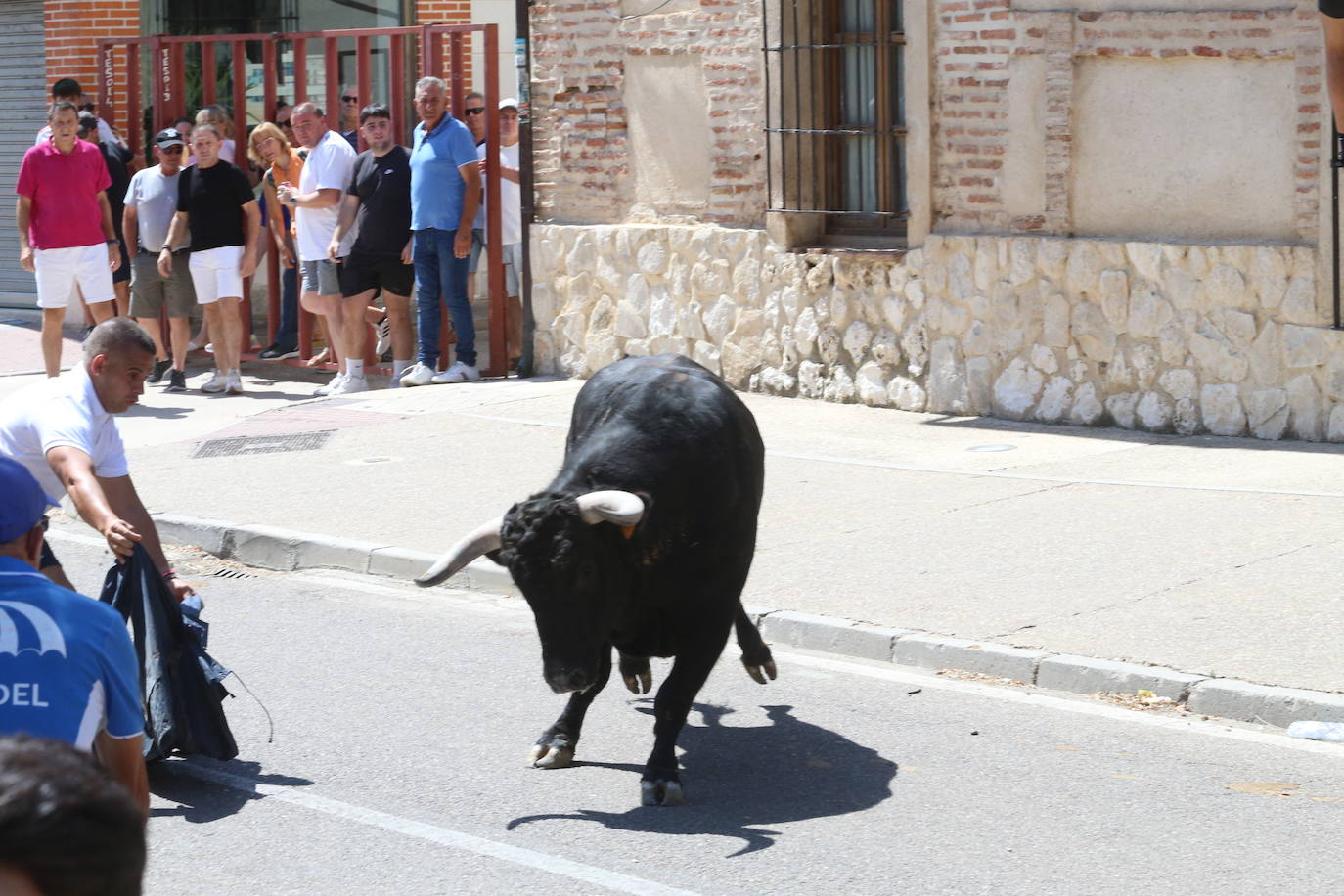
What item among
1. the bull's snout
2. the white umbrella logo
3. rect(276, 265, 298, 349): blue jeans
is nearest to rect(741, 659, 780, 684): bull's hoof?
the bull's snout

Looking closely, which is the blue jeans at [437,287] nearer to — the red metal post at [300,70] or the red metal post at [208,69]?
the red metal post at [300,70]

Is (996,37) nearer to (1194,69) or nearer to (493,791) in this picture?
(1194,69)

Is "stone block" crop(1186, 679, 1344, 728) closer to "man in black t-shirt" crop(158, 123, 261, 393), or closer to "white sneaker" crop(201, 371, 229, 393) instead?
"man in black t-shirt" crop(158, 123, 261, 393)

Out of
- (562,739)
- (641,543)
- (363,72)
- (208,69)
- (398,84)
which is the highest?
(208,69)

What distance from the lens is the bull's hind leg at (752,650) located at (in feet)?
22.9

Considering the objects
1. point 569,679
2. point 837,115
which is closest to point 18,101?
point 837,115

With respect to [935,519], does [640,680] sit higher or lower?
lower

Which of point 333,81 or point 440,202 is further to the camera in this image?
point 333,81

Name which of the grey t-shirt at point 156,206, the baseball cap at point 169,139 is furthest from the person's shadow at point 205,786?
the baseball cap at point 169,139

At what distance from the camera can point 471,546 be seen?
581 centimetres

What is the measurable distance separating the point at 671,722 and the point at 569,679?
1.86 feet

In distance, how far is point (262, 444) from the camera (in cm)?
1303

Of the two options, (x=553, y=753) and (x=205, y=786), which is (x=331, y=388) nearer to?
(x=205, y=786)

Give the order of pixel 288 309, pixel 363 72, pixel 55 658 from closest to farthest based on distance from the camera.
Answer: pixel 55 658 < pixel 363 72 < pixel 288 309
